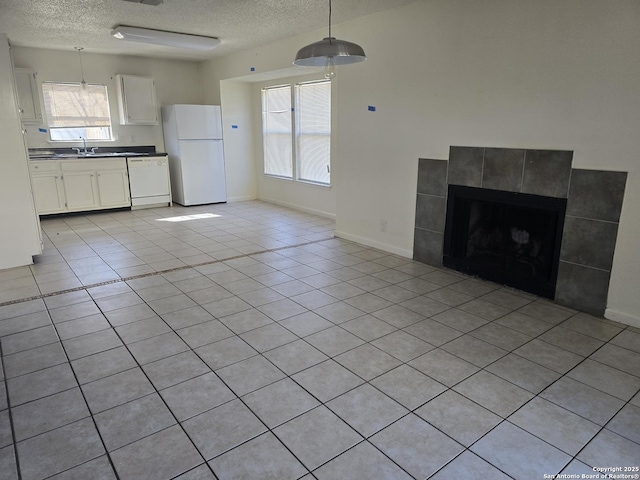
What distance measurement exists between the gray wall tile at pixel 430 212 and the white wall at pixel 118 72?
17.4 ft

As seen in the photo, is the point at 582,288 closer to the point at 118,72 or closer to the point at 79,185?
the point at 79,185

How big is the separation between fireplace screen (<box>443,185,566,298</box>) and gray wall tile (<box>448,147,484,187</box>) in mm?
75

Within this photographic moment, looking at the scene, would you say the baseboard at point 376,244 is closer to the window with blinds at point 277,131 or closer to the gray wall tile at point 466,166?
the gray wall tile at point 466,166

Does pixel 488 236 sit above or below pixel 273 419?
above

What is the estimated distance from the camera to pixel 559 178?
3.17m

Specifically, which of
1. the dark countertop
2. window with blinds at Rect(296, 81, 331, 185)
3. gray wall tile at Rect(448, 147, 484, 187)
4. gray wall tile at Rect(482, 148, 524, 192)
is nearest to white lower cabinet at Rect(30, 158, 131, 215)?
the dark countertop

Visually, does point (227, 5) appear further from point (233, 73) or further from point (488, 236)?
point (488, 236)

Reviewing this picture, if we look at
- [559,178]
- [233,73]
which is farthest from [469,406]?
[233,73]

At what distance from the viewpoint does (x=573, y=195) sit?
3098mm

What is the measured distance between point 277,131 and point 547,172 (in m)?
4.82

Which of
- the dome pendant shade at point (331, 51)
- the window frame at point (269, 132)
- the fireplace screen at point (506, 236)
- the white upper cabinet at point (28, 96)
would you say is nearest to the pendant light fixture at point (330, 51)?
the dome pendant shade at point (331, 51)

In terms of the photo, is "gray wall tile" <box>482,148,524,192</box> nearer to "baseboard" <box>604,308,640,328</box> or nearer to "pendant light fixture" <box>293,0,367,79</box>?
"baseboard" <box>604,308,640,328</box>

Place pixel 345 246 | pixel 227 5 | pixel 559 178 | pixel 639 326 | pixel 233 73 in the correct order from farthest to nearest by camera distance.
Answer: pixel 233 73, pixel 345 246, pixel 227 5, pixel 559 178, pixel 639 326

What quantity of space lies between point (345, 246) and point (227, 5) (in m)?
2.75
